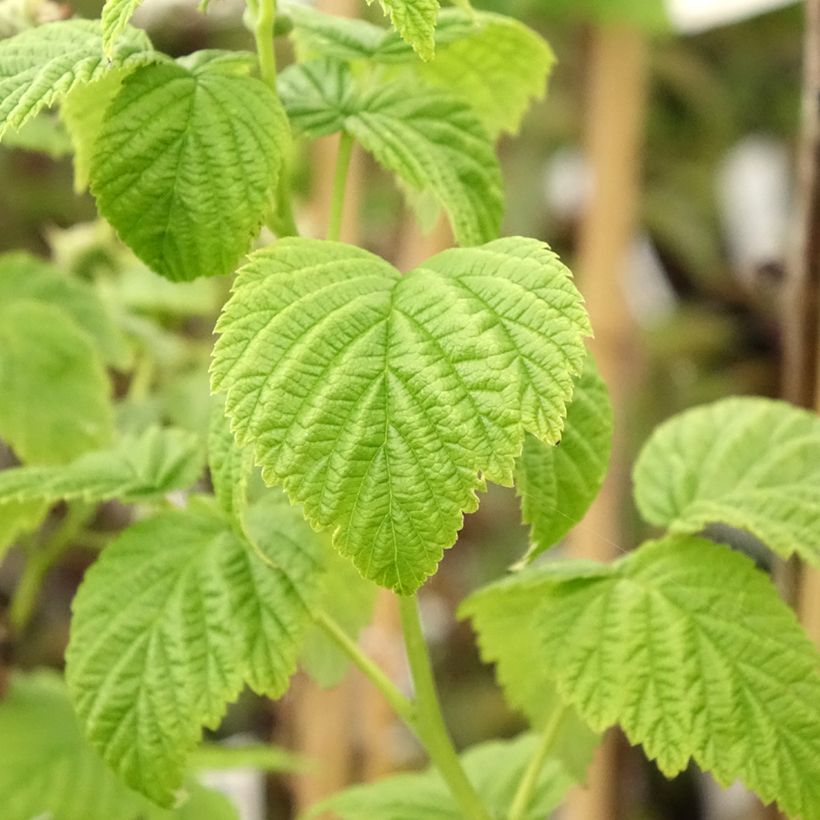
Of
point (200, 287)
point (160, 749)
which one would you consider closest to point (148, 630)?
point (160, 749)

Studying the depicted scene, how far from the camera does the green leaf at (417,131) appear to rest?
472 millimetres

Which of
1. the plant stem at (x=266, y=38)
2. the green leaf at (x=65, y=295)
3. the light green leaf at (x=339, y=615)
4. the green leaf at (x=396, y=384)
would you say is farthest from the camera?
the green leaf at (x=65, y=295)

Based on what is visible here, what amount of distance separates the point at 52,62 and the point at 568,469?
251 millimetres

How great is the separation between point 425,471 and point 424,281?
8 cm

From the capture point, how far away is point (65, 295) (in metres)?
0.72

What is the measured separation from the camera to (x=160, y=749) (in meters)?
0.47

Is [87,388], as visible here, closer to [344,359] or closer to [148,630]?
[148,630]

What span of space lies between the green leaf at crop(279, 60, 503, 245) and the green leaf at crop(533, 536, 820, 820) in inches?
6.7

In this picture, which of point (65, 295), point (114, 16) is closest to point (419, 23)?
point (114, 16)

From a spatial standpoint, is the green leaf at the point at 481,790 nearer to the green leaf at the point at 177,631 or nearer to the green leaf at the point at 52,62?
the green leaf at the point at 177,631

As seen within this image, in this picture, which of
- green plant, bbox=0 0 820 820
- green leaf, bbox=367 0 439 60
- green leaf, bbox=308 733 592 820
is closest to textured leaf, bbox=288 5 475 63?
Result: green plant, bbox=0 0 820 820

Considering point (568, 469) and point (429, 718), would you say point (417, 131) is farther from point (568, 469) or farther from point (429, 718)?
point (429, 718)

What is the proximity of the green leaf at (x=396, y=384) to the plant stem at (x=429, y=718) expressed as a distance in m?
0.13

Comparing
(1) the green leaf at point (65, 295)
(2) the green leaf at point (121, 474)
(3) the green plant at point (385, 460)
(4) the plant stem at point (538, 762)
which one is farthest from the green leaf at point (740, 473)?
(1) the green leaf at point (65, 295)
